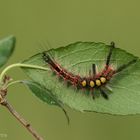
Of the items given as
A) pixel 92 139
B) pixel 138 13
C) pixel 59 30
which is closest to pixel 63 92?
pixel 92 139

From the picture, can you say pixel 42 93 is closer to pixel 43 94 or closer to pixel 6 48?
pixel 43 94

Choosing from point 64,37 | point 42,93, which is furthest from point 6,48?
point 64,37

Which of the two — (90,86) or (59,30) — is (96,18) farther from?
(90,86)

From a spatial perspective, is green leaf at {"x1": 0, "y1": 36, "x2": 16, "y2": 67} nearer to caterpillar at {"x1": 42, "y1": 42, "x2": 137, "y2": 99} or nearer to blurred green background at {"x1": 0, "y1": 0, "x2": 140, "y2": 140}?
caterpillar at {"x1": 42, "y1": 42, "x2": 137, "y2": 99}

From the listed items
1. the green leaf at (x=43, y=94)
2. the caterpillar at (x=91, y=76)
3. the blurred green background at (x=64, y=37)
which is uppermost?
the green leaf at (x=43, y=94)

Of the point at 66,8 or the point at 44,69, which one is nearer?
the point at 44,69

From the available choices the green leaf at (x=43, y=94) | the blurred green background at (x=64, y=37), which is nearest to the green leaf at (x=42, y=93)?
the green leaf at (x=43, y=94)

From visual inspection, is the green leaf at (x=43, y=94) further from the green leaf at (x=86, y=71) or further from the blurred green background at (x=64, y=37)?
the blurred green background at (x=64, y=37)
